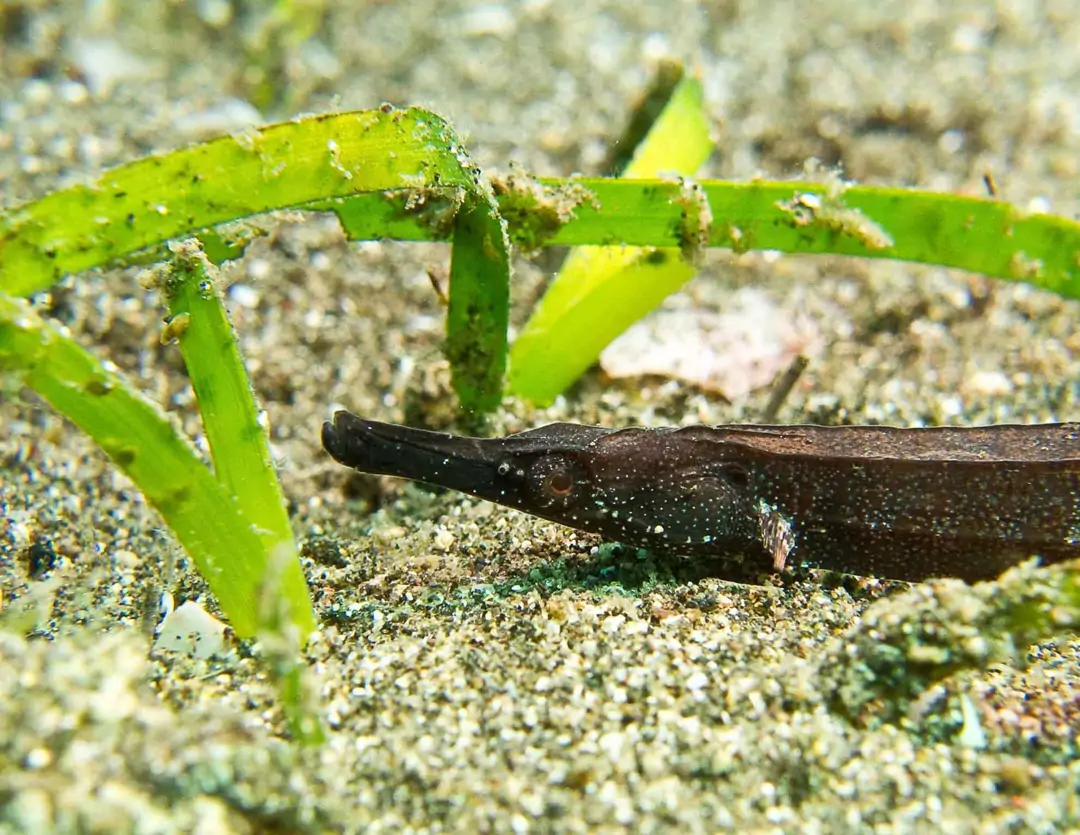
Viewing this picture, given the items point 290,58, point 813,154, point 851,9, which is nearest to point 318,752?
point 813,154

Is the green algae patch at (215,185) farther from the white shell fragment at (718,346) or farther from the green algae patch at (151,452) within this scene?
the white shell fragment at (718,346)

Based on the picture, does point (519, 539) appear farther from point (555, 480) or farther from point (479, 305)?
point (479, 305)

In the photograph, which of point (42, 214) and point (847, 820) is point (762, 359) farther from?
point (42, 214)

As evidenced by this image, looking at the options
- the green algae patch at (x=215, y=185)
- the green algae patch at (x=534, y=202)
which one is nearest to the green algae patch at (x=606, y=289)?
the green algae patch at (x=534, y=202)

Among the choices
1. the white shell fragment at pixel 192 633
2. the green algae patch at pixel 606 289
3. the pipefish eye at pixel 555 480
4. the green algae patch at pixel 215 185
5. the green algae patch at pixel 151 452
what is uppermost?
the green algae patch at pixel 606 289

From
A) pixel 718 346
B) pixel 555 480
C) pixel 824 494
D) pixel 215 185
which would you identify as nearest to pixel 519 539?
pixel 555 480

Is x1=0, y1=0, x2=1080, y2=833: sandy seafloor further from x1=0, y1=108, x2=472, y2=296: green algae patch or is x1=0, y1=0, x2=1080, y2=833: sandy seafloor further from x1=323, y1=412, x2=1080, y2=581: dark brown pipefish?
x1=0, y1=108, x2=472, y2=296: green algae patch

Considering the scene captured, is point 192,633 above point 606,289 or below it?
below
